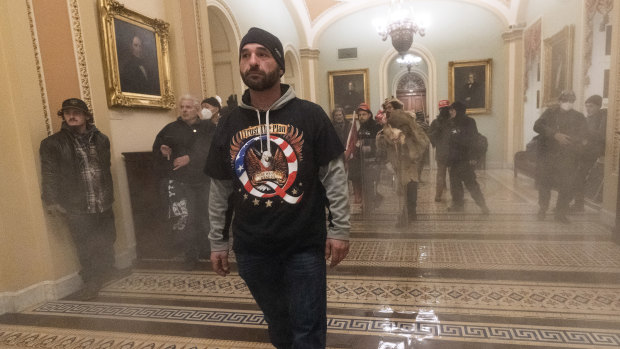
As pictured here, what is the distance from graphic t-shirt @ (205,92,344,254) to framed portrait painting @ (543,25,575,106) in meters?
6.74

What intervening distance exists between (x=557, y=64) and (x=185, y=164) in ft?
23.2

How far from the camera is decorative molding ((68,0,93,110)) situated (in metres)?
3.60

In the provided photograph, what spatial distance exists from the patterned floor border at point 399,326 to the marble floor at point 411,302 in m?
0.01

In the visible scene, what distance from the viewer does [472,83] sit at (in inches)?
428

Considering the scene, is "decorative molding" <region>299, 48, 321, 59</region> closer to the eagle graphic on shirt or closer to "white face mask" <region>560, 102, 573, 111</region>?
"white face mask" <region>560, 102, 573, 111</region>

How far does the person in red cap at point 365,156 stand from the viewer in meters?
5.71

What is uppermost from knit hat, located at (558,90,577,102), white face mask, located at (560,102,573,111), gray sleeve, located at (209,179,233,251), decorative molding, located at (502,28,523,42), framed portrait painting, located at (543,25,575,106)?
decorative molding, located at (502,28,523,42)

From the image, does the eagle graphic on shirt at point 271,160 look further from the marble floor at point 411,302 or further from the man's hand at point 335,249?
the marble floor at point 411,302

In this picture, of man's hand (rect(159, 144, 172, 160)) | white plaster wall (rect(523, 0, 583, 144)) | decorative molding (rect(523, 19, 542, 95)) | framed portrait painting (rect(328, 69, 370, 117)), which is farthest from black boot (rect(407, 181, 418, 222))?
framed portrait painting (rect(328, 69, 370, 117))

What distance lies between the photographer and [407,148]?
4914 mm

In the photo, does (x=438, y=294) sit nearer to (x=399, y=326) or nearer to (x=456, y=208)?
(x=399, y=326)

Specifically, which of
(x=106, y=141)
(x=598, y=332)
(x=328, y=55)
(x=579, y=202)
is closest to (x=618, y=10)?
(x=579, y=202)

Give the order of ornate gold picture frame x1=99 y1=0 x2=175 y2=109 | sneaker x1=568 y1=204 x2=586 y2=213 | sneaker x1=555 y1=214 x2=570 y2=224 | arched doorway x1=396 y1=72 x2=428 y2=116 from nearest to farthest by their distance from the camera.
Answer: ornate gold picture frame x1=99 y1=0 x2=175 y2=109 → sneaker x1=555 y1=214 x2=570 y2=224 → sneaker x1=568 y1=204 x2=586 y2=213 → arched doorway x1=396 y1=72 x2=428 y2=116

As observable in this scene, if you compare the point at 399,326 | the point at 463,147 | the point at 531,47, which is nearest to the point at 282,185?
the point at 399,326
